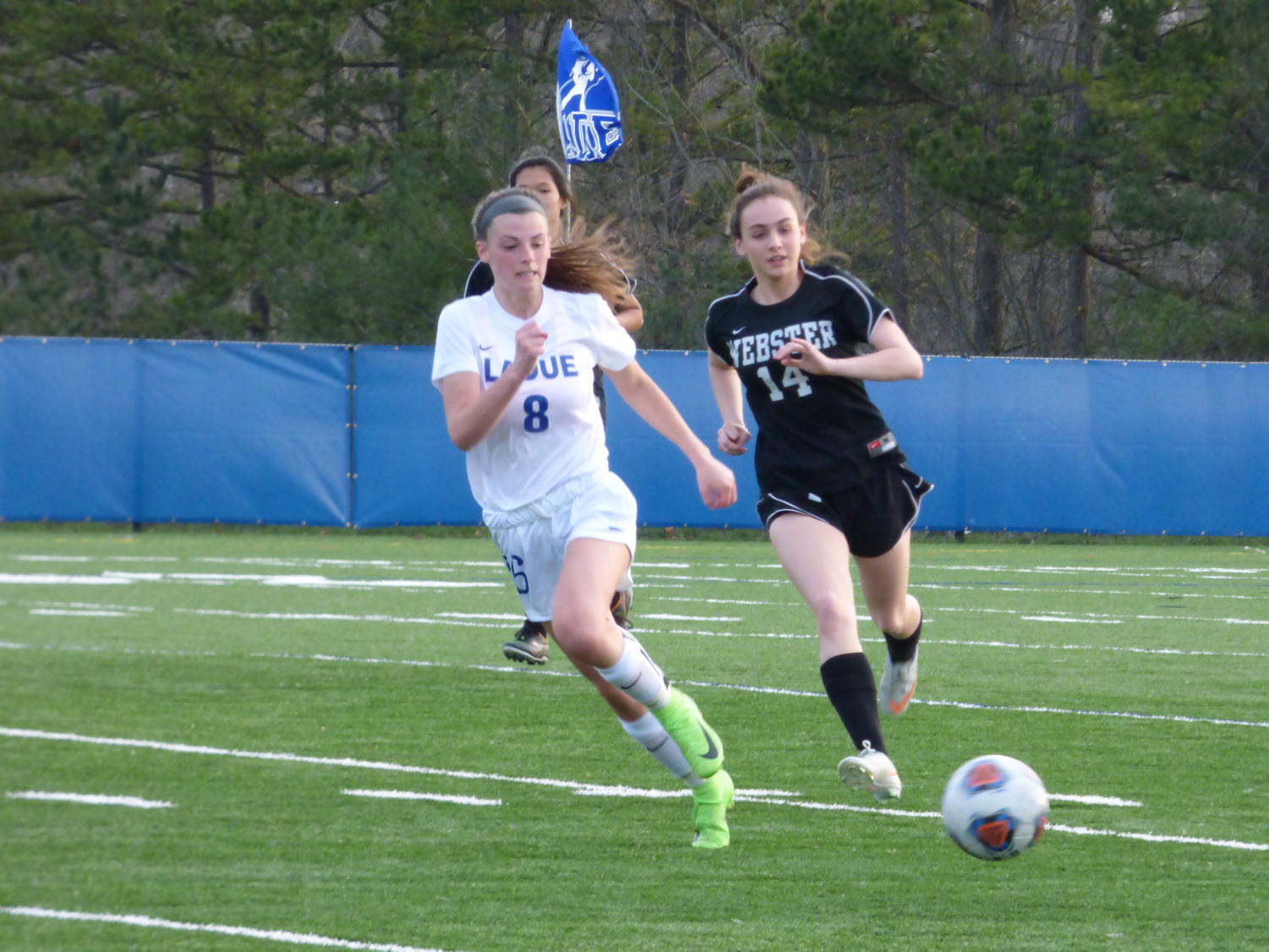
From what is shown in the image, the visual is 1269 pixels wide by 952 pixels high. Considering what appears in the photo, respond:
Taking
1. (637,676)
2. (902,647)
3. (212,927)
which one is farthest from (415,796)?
(902,647)

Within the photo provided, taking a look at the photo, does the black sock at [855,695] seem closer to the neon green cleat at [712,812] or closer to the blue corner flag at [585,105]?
the neon green cleat at [712,812]

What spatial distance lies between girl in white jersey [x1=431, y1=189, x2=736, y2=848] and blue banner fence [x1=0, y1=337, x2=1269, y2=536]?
15.0 meters

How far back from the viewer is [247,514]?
2120cm

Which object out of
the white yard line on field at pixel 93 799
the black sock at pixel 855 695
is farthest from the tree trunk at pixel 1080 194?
the white yard line on field at pixel 93 799

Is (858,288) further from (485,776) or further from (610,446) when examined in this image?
(610,446)

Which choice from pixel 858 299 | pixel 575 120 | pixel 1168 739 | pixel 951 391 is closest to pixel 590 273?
pixel 858 299

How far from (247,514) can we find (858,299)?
51.7 ft

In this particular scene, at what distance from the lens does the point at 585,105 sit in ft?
62.5

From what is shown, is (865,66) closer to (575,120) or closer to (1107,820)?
(575,120)

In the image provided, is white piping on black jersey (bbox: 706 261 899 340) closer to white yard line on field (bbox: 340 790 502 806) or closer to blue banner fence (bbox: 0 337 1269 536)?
white yard line on field (bbox: 340 790 502 806)

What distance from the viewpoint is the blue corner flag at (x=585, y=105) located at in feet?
62.0

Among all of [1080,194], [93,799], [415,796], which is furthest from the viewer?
[1080,194]

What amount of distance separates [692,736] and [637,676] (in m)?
0.25

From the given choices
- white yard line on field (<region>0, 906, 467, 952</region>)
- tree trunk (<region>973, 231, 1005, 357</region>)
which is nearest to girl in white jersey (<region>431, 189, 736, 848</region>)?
white yard line on field (<region>0, 906, 467, 952</region>)
